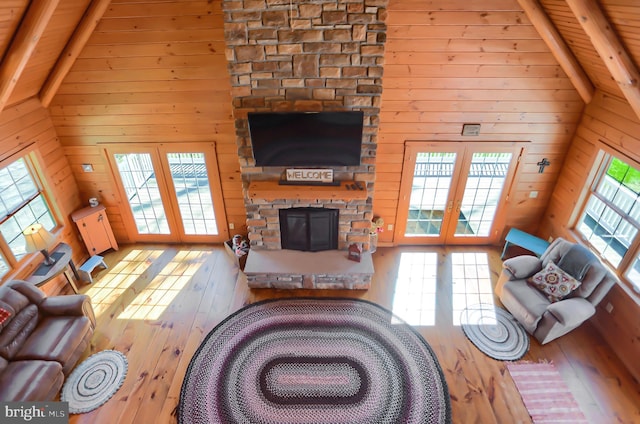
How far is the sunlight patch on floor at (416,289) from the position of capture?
15.1 feet

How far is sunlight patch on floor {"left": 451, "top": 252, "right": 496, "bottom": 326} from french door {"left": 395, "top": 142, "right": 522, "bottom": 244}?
1.22ft

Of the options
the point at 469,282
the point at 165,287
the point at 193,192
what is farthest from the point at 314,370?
the point at 193,192

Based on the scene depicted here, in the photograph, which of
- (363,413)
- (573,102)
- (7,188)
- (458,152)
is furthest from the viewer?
(458,152)

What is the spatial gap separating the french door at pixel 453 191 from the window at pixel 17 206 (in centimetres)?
501

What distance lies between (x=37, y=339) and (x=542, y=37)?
6.43 metres

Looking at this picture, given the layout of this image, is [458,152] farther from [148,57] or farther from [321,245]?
[148,57]

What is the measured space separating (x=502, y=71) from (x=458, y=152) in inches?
44.3

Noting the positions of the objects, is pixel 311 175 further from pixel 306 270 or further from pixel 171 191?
pixel 171 191

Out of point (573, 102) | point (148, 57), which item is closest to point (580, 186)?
point (573, 102)

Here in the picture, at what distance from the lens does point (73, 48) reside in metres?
4.29

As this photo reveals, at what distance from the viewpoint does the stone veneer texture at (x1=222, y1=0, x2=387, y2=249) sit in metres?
3.65

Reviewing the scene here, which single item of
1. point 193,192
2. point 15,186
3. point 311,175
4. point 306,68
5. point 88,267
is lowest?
point 88,267

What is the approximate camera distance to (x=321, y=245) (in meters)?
4.97

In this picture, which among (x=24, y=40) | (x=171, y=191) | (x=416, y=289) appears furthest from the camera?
(x=171, y=191)
